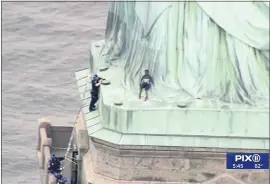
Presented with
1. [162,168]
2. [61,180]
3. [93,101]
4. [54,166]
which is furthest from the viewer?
[54,166]

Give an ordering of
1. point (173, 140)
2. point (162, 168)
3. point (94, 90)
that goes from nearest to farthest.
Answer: point (173, 140) < point (162, 168) < point (94, 90)

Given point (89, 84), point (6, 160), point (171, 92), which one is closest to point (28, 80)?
point (6, 160)

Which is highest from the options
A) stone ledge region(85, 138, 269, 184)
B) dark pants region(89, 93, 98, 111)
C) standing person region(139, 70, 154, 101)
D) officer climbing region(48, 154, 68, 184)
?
standing person region(139, 70, 154, 101)

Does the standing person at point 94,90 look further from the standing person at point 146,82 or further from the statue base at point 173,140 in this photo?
the standing person at point 146,82

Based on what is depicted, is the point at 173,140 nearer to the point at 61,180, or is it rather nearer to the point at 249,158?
the point at 249,158

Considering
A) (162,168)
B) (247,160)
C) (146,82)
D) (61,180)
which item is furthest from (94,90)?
(247,160)

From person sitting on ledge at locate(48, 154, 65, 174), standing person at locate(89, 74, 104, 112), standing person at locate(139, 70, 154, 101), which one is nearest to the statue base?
standing person at locate(139, 70, 154, 101)

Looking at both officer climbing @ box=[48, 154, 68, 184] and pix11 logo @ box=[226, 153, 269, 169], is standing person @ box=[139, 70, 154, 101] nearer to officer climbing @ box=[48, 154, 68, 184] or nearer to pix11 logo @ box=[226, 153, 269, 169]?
pix11 logo @ box=[226, 153, 269, 169]

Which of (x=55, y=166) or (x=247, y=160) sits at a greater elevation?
(x=247, y=160)

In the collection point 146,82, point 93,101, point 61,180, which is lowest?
point 61,180
